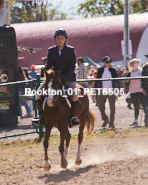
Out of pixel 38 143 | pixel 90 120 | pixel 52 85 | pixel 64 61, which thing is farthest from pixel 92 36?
pixel 52 85

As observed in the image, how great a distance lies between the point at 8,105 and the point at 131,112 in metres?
4.49

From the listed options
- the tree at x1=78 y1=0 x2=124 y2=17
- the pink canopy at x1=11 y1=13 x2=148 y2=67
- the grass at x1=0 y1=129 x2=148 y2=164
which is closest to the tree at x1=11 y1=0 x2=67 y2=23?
the tree at x1=78 y1=0 x2=124 y2=17

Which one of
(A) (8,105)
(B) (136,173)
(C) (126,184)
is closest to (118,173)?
(B) (136,173)

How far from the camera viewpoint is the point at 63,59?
25.3ft

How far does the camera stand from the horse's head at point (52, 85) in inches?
272

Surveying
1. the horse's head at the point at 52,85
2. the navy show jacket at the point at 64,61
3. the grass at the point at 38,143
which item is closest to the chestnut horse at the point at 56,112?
the horse's head at the point at 52,85

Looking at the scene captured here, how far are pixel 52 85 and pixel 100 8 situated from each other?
7075cm

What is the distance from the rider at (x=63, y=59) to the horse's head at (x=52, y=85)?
1.63 ft

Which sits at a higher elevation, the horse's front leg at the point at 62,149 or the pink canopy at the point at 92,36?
the pink canopy at the point at 92,36

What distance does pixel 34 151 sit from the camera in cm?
935

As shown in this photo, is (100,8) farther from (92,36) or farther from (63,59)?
(63,59)

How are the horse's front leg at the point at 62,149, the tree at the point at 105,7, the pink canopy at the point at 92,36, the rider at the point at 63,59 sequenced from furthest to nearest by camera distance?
the tree at the point at 105,7
the pink canopy at the point at 92,36
the rider at the point at 63,59
the horse's front leg at the point at 62,149

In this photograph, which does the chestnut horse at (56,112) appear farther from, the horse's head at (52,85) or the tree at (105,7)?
the tree at (105,7)

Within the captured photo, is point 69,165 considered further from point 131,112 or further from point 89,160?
point 131,112
